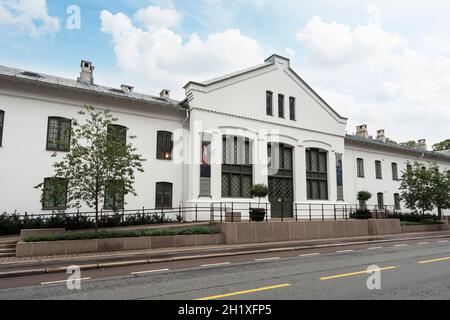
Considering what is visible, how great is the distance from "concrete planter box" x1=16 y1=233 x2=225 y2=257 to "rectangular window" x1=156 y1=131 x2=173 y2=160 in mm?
7057

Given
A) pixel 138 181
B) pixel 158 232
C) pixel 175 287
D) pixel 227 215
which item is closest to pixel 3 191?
pixel 138 181

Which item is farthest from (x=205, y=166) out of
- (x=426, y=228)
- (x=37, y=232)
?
(x=426, y=228)

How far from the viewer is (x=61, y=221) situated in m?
15.7

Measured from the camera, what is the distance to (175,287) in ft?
25.0

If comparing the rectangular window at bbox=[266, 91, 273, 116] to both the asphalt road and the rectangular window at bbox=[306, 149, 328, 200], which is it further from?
the asphalt road

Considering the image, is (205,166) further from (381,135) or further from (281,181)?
(381,135)

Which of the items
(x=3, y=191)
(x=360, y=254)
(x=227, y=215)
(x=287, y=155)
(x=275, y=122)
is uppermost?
(x=275, y=122)

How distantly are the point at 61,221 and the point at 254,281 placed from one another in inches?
444

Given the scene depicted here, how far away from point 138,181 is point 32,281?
10690 mm

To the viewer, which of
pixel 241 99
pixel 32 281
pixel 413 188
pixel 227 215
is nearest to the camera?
pixel 32 281

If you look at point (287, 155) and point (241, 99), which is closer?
point (241, 99)

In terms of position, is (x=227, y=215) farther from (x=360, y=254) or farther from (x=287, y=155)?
(x=287, y=155)

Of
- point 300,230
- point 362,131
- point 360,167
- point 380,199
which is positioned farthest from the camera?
point 362,131

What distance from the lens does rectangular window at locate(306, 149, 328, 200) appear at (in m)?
25.1
